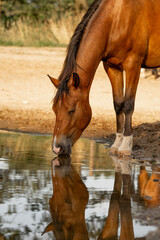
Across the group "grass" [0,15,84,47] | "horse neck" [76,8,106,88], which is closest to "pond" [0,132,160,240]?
"horse neck" [76,8,106,88]

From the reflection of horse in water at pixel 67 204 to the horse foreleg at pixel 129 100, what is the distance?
107 centimetres

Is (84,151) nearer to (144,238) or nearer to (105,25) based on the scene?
(105,25)

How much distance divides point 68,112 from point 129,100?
3.17 feet

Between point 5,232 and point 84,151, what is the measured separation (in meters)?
3.08

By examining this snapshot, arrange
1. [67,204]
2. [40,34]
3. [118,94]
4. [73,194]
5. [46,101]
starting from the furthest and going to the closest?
[40,34]
[46,101]
[118,94]
[73,194]
[67,204]

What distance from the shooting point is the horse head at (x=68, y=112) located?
537cm

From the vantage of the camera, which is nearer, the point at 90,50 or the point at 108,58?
the point at 90,50

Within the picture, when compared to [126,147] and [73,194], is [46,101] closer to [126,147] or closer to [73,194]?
[126,147]

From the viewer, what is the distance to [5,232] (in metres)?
3.02

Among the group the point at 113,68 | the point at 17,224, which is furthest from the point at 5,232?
the point at 113,68

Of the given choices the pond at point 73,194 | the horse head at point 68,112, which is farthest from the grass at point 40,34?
the horse head at point 68,112

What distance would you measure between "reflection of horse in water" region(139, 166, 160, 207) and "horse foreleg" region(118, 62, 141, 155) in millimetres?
777

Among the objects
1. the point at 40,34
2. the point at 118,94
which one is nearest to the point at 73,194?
the point at 118,94

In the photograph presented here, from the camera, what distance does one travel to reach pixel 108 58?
601 centimetres
